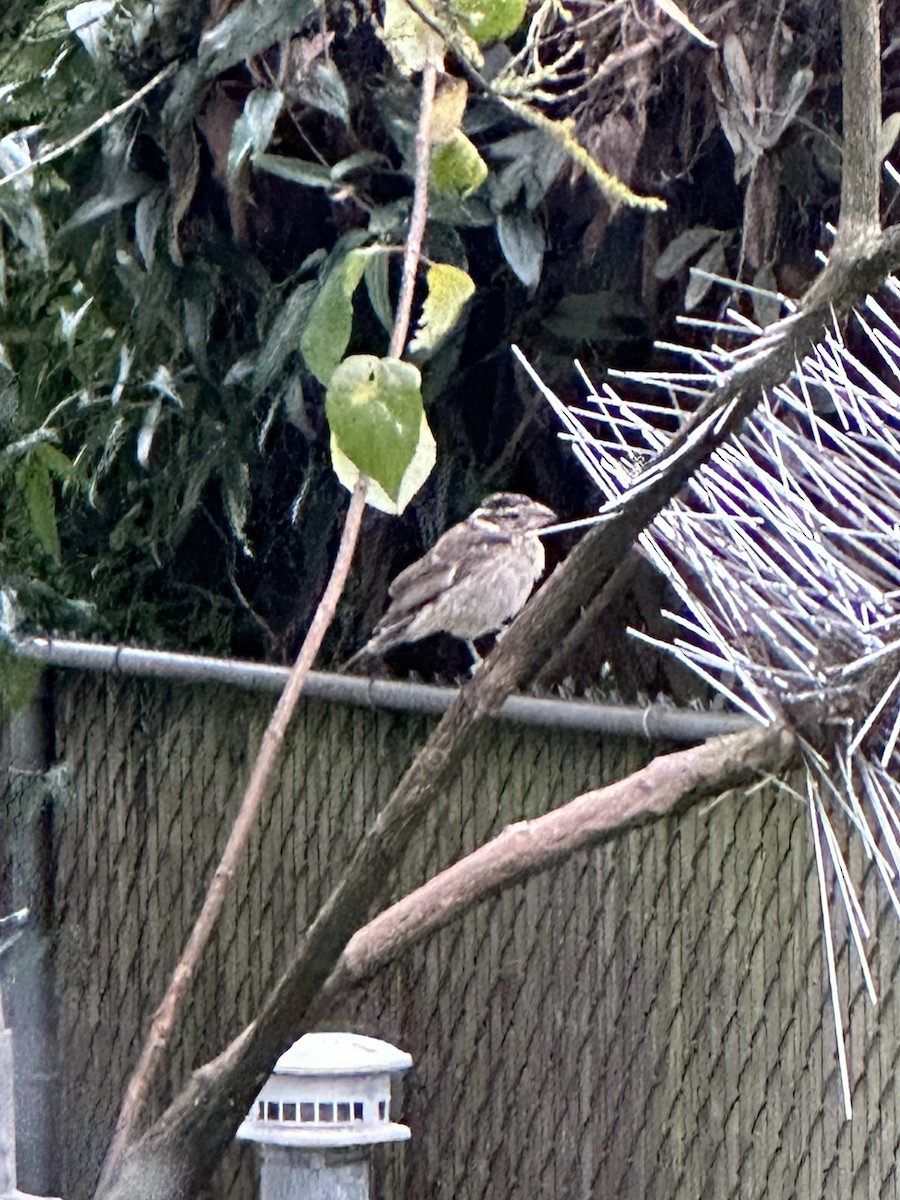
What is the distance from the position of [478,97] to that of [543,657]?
4.82ft

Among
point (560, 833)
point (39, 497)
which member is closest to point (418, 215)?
point (560, 833)

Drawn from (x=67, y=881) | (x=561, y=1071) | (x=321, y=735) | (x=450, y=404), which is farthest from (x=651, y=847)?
(x=67, y=881)

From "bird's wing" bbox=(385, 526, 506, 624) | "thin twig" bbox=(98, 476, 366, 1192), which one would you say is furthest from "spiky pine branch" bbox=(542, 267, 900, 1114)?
"bird's wing" bbox=(385, 526, 506, 624)

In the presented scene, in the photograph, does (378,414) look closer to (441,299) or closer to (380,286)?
(441,299)

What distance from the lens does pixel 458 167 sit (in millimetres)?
2207

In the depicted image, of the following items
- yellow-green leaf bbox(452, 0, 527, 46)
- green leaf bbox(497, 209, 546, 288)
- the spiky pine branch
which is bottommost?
the spiky pine branch

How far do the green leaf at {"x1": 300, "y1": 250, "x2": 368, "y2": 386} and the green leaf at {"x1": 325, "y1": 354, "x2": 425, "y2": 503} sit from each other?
0.40 feet

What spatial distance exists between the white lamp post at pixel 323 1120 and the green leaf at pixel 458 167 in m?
1.09

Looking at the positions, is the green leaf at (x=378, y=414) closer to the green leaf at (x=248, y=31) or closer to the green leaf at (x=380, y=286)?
the green leaf at (x=380, y=286)

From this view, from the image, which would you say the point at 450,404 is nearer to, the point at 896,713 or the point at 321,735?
the point at 321,735

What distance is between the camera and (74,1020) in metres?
3.56

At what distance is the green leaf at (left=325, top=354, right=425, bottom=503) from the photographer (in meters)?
1.88

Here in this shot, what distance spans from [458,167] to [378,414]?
0.46 m

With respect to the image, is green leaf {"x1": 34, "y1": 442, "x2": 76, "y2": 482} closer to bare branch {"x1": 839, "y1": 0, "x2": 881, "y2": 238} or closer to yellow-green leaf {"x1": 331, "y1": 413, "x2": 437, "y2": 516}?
yellow-green leaf {"x1": 331, "y1": 413, "x2": 437, "y2": 516}
